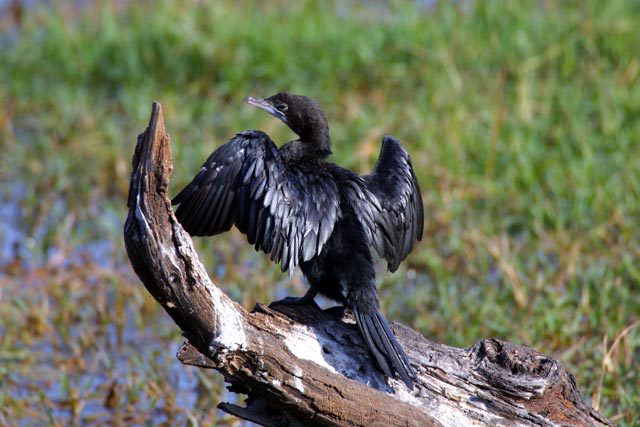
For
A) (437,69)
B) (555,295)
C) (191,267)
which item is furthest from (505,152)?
(191,267)

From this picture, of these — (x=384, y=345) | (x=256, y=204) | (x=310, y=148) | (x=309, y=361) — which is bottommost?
(x=309, y=361)

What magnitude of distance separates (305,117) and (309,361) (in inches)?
46.4

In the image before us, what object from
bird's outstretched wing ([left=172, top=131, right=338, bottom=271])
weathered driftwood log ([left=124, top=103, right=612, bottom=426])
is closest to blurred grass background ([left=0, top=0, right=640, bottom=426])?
weathered driftwood log ([left=124, top=103, right=612, bottom=426])

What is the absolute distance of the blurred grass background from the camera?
5.34m

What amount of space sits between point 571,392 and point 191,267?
1396mm

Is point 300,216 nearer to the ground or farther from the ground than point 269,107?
nearer to the ground

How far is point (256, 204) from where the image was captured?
3.87m

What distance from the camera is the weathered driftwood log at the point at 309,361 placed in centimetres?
327

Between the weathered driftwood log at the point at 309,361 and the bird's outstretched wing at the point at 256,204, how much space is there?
0.24 m

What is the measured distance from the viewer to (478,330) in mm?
5449

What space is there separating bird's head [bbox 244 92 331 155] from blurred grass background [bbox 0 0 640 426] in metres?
Result: 1.37

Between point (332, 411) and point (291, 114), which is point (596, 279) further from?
point (332, 411)

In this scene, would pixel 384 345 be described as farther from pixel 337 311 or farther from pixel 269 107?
pixel 269 107

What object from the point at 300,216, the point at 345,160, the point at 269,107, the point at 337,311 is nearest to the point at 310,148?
the point at 269,107
